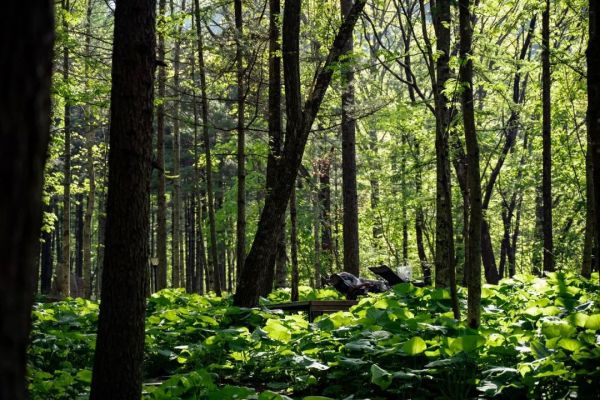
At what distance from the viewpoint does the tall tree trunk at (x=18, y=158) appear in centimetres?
120

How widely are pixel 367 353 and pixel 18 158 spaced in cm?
426

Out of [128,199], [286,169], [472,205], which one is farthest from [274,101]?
[128,199]

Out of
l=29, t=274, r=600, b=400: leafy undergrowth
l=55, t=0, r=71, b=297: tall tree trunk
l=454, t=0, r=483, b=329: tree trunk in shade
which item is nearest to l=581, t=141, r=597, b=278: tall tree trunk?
l=29, t=274, r=600, b=400: leafy undergrowth

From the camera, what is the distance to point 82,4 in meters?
16.5

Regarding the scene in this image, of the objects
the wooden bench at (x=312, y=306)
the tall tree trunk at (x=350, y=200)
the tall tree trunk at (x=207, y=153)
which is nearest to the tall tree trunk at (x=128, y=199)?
the wooden bench at (x=312, y=306)

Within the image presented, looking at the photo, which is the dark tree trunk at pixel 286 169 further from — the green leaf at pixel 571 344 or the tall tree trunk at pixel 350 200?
the tall tree trunk at pixel 350 200

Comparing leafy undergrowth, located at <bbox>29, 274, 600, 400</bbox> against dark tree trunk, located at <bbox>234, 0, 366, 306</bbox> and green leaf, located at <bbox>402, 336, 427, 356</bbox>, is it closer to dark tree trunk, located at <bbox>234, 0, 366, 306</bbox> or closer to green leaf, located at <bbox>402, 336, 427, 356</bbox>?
green leaf, located at <bbox>402, 336, 427, 356</bbox>

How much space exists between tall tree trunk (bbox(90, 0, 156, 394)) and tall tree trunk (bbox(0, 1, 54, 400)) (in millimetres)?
2914

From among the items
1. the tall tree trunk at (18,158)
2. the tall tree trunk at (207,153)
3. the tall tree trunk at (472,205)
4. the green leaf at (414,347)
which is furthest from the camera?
the tall tree trunk at (207,153)

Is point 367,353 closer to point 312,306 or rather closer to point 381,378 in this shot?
point 381,378

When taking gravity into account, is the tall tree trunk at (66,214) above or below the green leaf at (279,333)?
above

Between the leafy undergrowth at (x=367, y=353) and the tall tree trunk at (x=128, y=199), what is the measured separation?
1.40 feet

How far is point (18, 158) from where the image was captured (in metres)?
1.23

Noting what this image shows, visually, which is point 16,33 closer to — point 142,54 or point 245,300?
point 142,54
